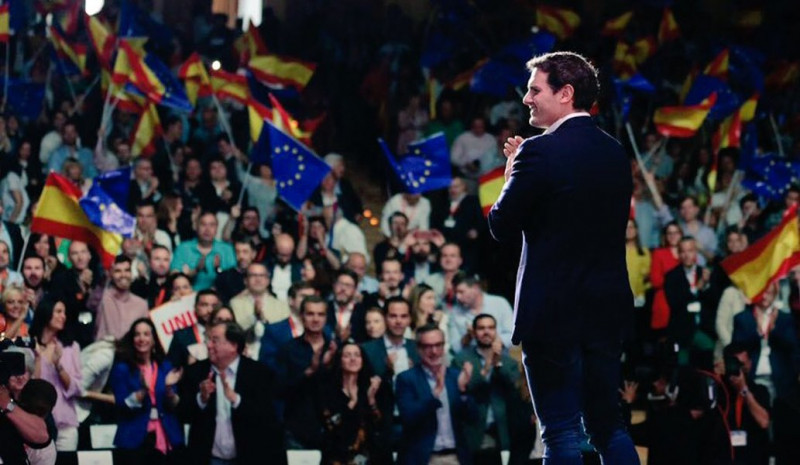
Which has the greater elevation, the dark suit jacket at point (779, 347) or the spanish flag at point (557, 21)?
the spanish flag at point (557, 21)

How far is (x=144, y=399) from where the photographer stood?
10.0m

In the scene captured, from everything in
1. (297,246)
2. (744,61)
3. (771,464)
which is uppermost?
(744,61)

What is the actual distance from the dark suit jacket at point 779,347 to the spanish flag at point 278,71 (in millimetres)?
5140

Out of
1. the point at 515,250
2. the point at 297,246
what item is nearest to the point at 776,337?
the point at 515,250

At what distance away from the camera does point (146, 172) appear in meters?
13.9

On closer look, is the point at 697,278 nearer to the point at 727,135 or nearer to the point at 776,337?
the point at 776,337

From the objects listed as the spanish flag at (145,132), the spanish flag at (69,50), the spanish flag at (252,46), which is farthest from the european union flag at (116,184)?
the spanish flag at (69,50)

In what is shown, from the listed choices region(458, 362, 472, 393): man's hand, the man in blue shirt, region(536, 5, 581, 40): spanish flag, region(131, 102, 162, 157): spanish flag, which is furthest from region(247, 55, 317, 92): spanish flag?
region(458, 362, 472, 393): man's hand

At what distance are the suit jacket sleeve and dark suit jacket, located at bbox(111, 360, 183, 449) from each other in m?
5.24

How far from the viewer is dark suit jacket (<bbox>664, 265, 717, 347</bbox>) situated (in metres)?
12.3

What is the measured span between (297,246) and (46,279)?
2.15 metres

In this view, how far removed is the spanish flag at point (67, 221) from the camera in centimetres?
1120

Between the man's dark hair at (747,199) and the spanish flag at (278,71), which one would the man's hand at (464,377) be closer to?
the man's dark hair at (747,199)

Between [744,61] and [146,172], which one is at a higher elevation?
[744,61]
